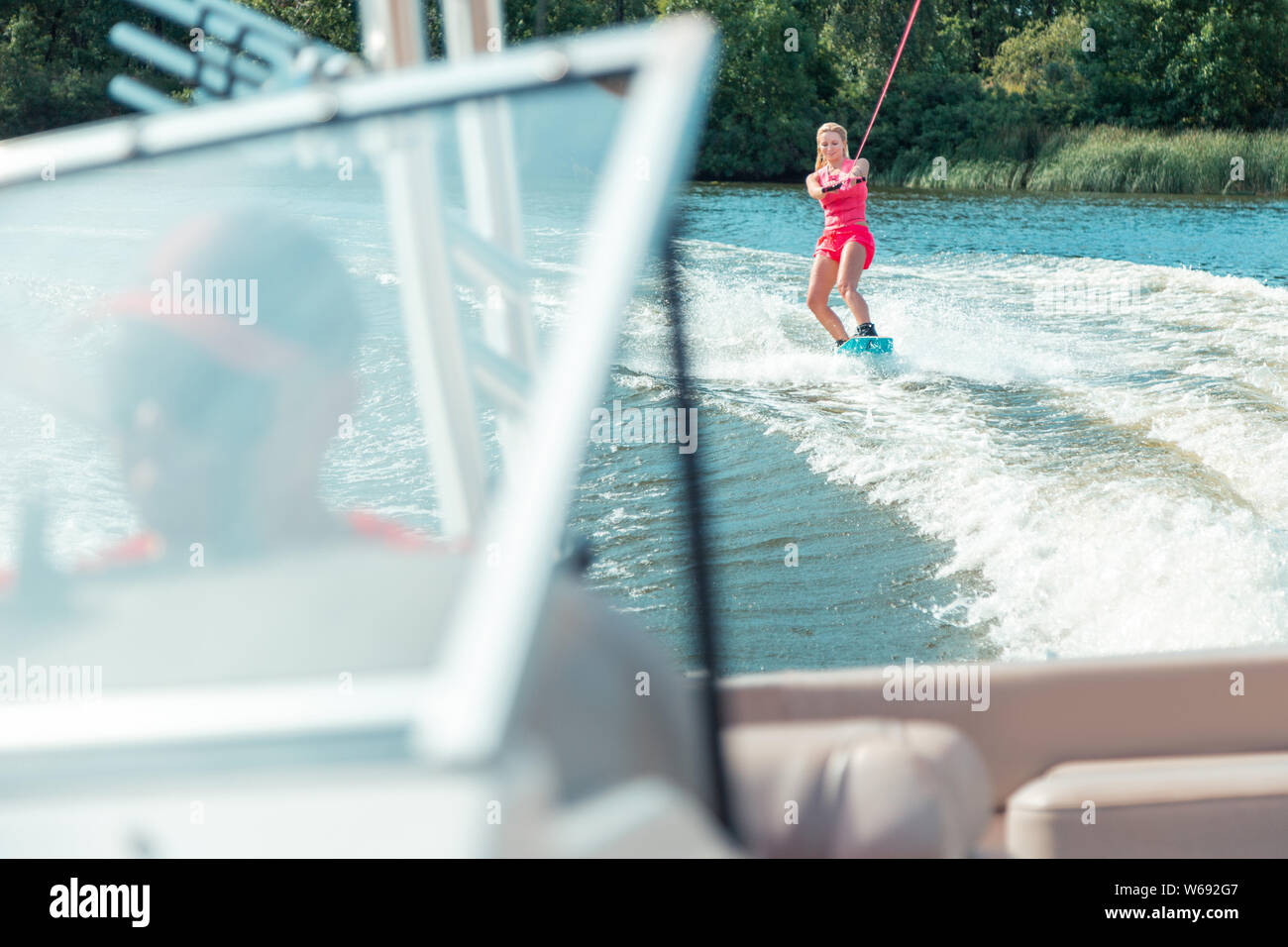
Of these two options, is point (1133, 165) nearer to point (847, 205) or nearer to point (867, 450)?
point (847, 205)

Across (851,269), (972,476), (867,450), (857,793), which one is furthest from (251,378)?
(851,269)

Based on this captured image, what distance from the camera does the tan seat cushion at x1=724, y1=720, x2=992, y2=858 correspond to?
117cm

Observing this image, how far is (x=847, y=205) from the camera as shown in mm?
7910

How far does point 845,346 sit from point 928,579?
13.5 ft

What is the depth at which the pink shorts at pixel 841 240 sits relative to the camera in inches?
311

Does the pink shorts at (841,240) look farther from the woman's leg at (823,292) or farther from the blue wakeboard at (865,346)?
the blue wakeboard at (865,346)

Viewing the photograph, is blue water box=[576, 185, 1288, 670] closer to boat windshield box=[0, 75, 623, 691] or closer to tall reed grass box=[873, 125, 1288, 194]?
boat windshield box=[0, 75, 623, 691]

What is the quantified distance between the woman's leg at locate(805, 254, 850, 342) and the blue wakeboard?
2.6 inches

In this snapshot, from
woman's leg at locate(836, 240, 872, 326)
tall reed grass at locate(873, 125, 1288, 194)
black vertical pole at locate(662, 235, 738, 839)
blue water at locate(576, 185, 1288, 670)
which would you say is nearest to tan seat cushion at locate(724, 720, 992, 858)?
black vertical pole at locate(662, 235, 738, 839)

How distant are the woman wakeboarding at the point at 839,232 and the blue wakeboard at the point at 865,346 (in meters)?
0.04

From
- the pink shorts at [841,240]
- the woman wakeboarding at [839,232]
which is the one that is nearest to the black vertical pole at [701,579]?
the woman wakeboarding at [839,232]

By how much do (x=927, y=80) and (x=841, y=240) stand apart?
78.6 ft

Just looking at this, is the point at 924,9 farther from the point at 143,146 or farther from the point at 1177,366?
the point at 143,146
